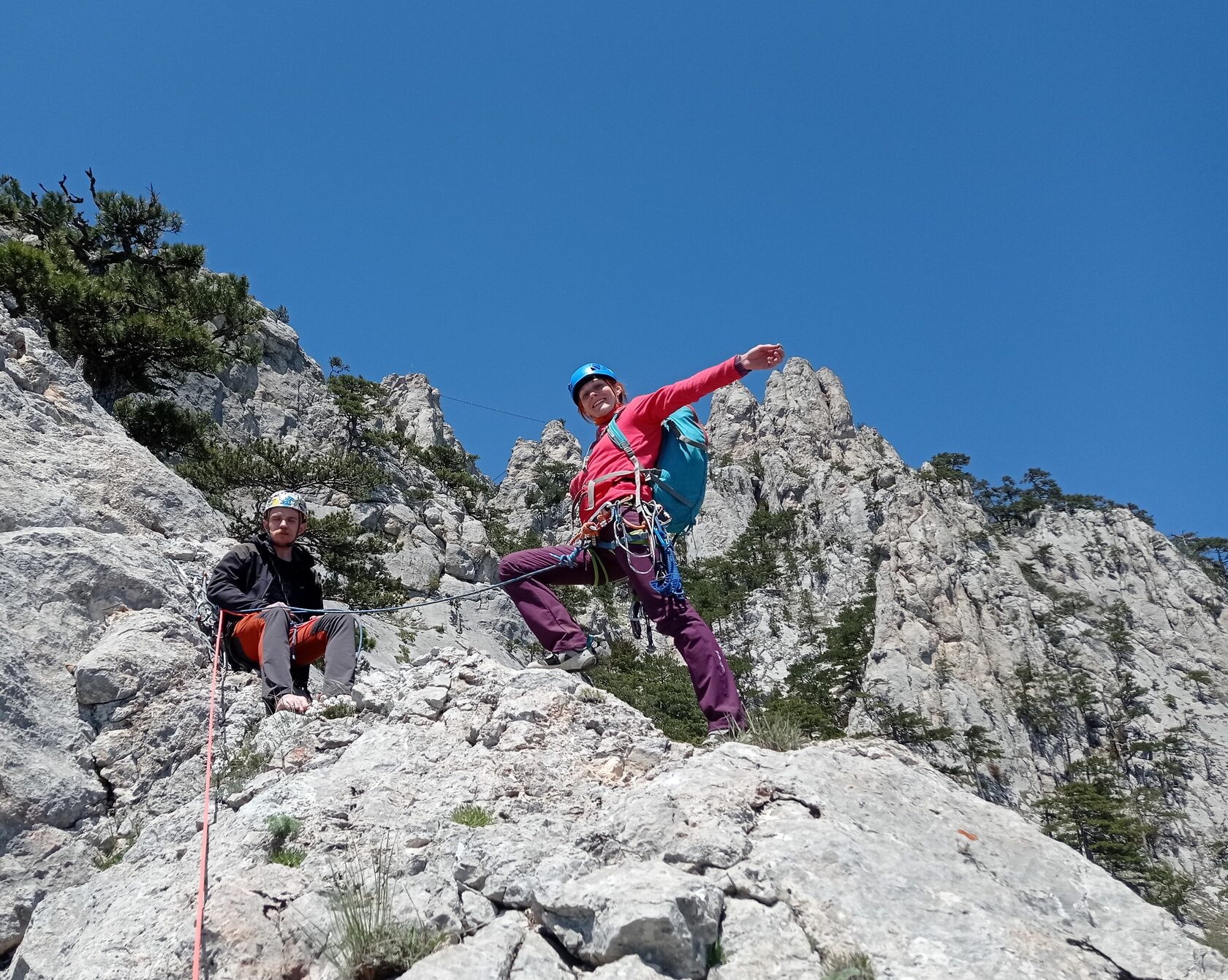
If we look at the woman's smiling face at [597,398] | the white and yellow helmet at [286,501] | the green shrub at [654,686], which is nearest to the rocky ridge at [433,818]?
the white and yellow helmet at [286,501]

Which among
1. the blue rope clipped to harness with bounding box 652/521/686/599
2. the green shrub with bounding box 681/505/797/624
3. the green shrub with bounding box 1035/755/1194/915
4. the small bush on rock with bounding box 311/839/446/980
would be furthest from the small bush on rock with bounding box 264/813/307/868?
the green shrub with bounding box 681/505/797/624

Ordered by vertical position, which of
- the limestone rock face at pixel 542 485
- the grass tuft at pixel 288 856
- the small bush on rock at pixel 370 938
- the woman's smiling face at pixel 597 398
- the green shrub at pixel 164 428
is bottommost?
A: the small bush on rock at pixel 370 938

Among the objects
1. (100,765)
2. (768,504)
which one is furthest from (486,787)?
(768,504)

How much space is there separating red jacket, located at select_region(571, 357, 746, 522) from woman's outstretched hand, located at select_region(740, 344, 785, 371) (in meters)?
0.36

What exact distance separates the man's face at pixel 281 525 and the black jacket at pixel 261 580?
0.27 ft

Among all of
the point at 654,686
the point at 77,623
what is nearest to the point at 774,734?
the point at 77,623

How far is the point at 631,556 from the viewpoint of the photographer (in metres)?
4.99

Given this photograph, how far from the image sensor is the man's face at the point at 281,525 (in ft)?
20.5

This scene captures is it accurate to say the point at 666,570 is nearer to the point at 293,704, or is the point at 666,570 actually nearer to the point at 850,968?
the point at 293,704

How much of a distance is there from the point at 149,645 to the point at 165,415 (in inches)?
420

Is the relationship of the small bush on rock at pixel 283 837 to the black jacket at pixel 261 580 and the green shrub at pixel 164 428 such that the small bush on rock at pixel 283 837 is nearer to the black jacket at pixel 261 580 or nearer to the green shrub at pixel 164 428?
the black jacket at pixel 261 580

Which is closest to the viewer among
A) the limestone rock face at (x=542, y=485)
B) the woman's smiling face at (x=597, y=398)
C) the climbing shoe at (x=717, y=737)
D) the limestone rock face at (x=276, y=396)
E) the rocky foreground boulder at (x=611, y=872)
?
the rocky foreground boulder at (x=611, y=872)

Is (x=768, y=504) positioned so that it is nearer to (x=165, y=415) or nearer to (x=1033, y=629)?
(x=1033, y=629)

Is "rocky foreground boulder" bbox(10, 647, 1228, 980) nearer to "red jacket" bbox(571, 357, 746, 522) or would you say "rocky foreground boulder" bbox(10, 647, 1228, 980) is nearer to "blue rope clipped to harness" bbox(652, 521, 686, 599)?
"blue rope clipped to harness" bbox(652, 521, 686, 599)
